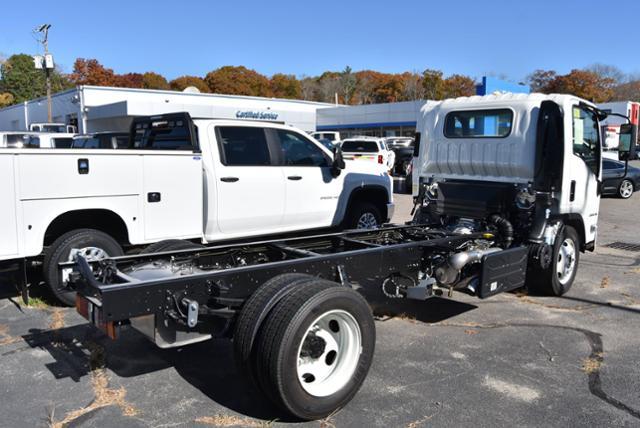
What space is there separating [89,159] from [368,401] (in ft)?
12.9

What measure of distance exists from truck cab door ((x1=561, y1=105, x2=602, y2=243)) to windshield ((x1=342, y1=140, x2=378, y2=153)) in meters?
16.4

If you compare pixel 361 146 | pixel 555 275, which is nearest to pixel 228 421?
pixel 555 275

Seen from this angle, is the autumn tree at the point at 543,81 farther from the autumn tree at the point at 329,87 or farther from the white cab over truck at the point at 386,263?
the white cab over truck at the point at 386,263

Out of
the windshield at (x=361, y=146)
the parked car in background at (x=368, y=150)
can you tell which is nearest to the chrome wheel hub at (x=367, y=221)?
the parked car in background at (x=368, y=150)

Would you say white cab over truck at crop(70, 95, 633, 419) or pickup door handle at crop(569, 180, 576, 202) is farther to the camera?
pickup door handle at crop(569, 180, 576, 202)

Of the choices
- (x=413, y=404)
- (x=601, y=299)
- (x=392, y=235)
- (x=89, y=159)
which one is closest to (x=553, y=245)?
(x=601, y=299)

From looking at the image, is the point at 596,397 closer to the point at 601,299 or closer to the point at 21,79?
the point at 601,299

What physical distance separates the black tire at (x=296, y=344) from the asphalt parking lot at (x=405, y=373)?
175mm

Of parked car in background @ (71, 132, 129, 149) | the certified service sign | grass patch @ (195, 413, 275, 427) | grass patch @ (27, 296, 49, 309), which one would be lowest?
grass patch @ (195, 413, 275, 427)

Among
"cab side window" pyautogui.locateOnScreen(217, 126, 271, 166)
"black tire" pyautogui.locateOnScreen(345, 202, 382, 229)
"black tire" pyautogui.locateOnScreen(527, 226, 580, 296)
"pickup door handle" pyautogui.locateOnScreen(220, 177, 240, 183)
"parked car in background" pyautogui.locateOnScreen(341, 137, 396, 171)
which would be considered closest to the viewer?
"black tire" pyautogui.locateOnScreen(527, 226, 580, 296)

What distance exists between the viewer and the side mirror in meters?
7.16

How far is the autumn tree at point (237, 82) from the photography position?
8812 cm

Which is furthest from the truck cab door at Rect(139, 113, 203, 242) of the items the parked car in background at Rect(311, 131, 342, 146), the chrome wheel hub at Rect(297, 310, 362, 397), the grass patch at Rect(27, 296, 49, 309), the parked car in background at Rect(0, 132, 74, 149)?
the parked car in background at Rect(311, 131, 342, 146)

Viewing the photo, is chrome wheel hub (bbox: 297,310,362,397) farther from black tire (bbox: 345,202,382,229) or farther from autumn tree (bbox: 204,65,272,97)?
autumn tree (bbox: 204,65,272,97)
